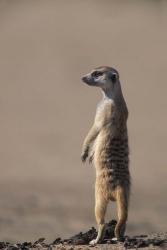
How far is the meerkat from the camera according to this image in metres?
11.4

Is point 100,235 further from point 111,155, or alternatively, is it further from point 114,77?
point 114,77

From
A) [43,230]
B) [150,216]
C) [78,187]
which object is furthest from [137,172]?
[43,230]

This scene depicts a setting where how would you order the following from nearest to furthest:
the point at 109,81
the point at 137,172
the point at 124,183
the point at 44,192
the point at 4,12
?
1. the point at 124,183
2. the point at 109,81
3. the point at 44,192
4. the point at 137,172
5. the point at 4,12

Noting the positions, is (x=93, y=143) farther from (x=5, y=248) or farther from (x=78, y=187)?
(x=78, y=187)

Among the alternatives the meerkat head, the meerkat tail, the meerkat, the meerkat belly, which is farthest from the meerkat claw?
the meerkat head

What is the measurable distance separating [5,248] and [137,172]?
42.5ft

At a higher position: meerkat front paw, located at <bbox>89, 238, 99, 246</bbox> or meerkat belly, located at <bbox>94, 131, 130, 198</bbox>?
meerkat belly, located at <bbox>94, 131, 130, 198</bbox>

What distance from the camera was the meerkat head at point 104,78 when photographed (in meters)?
12.4

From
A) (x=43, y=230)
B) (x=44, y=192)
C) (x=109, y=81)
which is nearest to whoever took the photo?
(x=109, y=81)

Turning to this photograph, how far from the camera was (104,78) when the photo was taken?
1241 centimetres

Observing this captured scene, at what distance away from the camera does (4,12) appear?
3603 cm

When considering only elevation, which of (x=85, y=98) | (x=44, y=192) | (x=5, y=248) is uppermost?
(x=85, y=98)

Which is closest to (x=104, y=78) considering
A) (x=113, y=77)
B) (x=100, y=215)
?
(x=113, y=77)

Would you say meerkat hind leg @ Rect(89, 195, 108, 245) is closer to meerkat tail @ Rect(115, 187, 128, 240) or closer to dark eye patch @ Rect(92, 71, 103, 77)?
meerkat tail @ Rect(115, 187, 128, 240)
